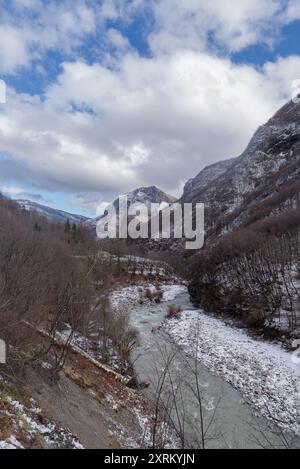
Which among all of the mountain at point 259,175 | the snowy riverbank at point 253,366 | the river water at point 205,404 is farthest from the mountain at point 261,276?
the mountain at point 259,175

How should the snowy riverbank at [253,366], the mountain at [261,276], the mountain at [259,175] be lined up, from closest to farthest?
the snowy riverbank at [253,366], the mountain at [261,276], the mountain at [259,175]

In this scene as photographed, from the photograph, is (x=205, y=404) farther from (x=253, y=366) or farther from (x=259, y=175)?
(x=259, y=175)

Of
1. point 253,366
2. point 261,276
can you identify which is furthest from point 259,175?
point 253,366

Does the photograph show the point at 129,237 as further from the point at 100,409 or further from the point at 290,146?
the point at 100,409

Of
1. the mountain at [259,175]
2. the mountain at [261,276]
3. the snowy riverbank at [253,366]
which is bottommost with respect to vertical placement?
the snowy riverbank at [253,366]

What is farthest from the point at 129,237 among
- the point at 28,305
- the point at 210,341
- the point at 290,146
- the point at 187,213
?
the point at 28,305

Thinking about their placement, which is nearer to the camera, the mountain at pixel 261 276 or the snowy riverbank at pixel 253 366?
the snowy riverbank at pixel 253 366

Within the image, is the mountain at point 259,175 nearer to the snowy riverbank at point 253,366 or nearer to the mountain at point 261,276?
the mountain at point 261,276

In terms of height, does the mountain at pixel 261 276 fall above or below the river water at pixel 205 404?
above

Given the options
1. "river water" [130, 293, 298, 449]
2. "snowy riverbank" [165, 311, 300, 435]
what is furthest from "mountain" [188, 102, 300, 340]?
"river water" [130, 293, 298, 449]
